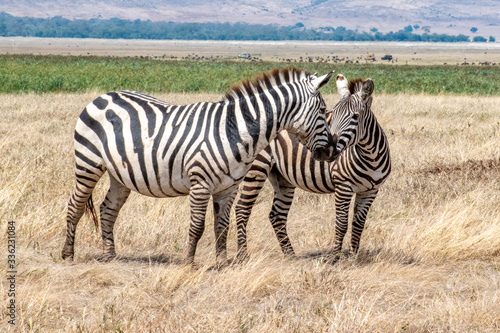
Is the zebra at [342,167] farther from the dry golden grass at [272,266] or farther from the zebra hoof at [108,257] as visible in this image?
the zebra hoof at [108,257]

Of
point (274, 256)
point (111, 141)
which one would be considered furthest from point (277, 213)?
point (111, 141)

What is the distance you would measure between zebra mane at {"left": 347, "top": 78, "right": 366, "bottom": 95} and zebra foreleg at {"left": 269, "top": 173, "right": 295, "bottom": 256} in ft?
4.72

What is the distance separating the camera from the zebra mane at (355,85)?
6.36m

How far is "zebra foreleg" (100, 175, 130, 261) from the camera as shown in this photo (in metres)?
6.61

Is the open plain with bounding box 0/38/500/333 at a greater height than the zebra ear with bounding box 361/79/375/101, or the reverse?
the zebra ear with bounding box 361/79/375/101

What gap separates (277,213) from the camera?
7199mm

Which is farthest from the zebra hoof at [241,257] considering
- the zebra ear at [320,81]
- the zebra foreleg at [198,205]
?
the zebra ear at [320,81]

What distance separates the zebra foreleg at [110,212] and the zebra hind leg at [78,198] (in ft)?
0.83

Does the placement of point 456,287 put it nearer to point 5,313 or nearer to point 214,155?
point 214,155

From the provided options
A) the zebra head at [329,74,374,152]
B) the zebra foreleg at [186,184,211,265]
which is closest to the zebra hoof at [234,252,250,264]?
the zebra foreleg at [186,184,211,265]

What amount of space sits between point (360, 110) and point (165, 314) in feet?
9.57

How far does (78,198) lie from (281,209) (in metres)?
2.36

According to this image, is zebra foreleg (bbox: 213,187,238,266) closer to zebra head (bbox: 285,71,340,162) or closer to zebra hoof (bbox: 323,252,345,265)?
zebra head (bbox: 285,71,340,162)

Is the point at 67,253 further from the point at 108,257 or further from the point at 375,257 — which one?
the point at 375,257
